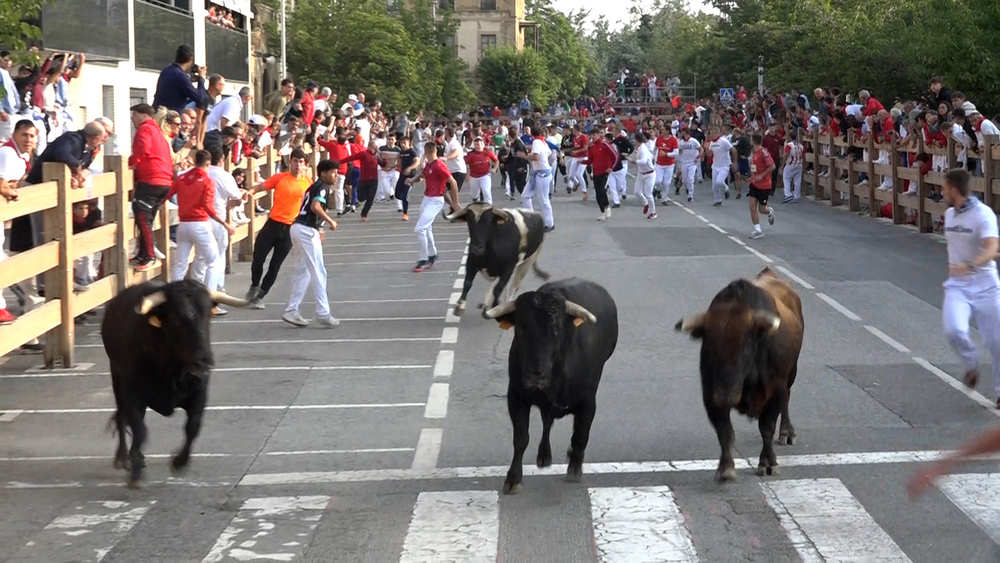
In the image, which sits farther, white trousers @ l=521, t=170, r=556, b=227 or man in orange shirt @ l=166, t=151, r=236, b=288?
white trousers @ l=521, t=170, r=556, b=227

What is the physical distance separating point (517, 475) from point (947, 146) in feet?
59.6

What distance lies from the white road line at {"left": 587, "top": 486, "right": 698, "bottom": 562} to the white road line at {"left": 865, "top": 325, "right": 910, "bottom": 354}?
19.3ft

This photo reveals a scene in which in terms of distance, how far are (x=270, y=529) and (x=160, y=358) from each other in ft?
5.73

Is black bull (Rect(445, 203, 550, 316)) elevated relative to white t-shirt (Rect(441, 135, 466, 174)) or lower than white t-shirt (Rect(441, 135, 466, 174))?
lower

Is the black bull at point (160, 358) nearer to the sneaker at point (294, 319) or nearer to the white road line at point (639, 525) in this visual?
the white road line at point (639, 525)

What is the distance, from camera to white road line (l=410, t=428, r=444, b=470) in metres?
9.44

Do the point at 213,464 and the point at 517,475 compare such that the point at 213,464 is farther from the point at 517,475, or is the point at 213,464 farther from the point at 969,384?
the point at 969,384

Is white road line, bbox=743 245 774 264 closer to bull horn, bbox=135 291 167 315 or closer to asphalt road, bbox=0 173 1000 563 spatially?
asphalt road, bbox=0 173 1000 563

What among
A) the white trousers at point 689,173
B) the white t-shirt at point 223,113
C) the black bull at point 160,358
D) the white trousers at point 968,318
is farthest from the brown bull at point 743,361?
the white trousers at point 689,173

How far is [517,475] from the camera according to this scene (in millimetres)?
8547

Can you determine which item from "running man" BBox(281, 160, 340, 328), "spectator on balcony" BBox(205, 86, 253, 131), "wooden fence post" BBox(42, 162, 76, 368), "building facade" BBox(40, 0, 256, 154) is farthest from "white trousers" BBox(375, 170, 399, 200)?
"wooden fence post" BBox(42, 162, 76, 368)

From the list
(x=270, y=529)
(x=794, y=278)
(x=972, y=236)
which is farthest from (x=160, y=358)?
(x=794, y=278)

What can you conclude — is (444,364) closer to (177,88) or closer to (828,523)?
(828,523)

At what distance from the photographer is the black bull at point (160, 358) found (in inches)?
346
